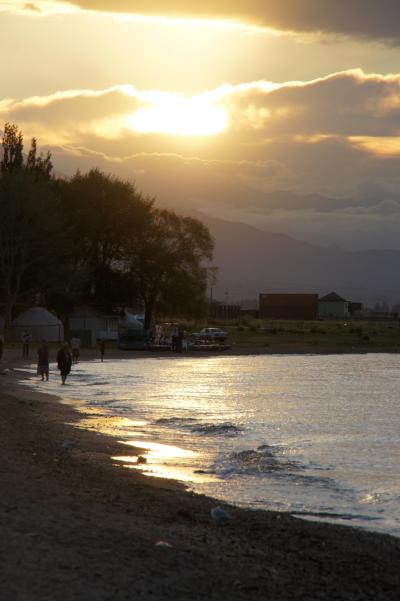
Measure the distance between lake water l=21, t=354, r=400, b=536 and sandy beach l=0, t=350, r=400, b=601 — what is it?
5.84 feet

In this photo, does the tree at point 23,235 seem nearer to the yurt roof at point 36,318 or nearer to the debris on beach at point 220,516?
the yurt roof at point 36,318

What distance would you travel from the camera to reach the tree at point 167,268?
95125 millimetres

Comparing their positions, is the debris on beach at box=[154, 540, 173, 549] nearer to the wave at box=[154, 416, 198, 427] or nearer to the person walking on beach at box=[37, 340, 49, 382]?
the wave at box=[154, 416, 198, 427]

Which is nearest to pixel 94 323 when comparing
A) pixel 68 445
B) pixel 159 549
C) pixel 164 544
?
pixel 68 445

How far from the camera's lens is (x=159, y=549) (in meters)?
10.1

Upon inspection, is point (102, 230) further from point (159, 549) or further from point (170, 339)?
point (159, 549)

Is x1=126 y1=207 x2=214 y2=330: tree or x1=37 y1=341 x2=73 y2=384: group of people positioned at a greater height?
x1=126 y1=207 x2=214 y2=330: tree

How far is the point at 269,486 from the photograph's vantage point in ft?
55.5

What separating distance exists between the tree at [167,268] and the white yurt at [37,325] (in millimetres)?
13445

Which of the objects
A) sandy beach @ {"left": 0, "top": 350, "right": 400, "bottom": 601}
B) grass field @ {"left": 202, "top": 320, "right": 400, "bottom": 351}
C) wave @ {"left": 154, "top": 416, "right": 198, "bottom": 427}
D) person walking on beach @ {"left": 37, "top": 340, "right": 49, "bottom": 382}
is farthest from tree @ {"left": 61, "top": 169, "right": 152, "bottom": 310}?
sandy beach @ {"left": 0, "top": 350, "right": 400, "bottom": 601}

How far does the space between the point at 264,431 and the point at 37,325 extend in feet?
185

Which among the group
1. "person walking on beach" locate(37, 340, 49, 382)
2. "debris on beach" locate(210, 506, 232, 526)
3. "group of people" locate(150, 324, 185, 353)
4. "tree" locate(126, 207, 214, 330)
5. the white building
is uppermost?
"tree" locate(126, 207, 214, 330)

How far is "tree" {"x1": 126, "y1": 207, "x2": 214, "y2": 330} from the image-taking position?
312 ft

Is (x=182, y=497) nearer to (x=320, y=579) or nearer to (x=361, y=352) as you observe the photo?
(x=320, y=579)
